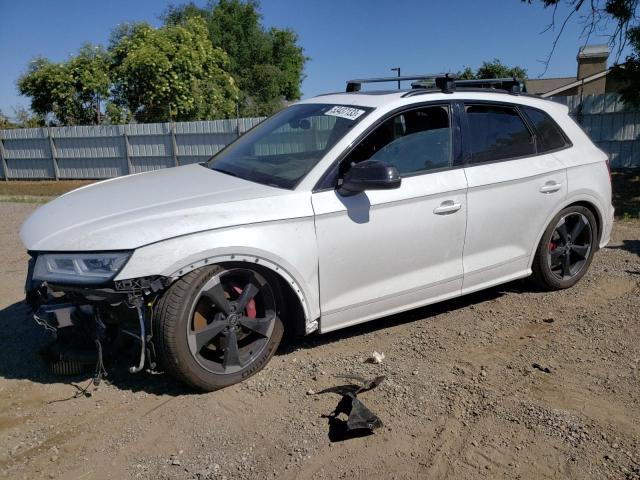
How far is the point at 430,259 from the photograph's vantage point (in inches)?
164

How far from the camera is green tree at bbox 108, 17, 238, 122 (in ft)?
62.6

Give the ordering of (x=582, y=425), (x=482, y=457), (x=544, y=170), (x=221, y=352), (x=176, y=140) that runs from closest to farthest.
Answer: (x=482, y=457)
(x=582, y=425)
(x=221, y=352)
(x=544, y=170)
(x=176, y=140)

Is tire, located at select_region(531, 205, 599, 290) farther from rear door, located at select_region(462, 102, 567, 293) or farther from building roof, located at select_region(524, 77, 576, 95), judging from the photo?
building roof, located at select_region(524, 77, 576, 95)

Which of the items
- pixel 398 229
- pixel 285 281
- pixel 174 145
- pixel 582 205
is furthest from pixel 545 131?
pixel 174 145

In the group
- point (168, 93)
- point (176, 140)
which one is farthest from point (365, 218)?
point (168, 93)

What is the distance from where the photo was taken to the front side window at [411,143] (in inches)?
156

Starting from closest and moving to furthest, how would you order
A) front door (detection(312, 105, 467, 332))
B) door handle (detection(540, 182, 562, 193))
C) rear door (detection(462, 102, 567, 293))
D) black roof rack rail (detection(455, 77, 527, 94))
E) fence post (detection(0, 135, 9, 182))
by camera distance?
front door (detection(312, 105, 467, 332)) < rear door (detection(462, 102, 567, 293)) < door handle (detection(540, 182, 562, 193)) < black roof rack rail (detection(455, 77, 527, 94)) < fence post (detection(0, 135, 9, 182))

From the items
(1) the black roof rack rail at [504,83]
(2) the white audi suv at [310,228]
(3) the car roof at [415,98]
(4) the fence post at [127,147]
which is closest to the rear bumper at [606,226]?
(2) the white audi suv at [310,228]

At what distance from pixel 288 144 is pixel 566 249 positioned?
2677 mm

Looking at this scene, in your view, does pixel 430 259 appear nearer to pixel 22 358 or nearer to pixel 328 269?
pixel 328 269

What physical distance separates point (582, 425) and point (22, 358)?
12.2 ft

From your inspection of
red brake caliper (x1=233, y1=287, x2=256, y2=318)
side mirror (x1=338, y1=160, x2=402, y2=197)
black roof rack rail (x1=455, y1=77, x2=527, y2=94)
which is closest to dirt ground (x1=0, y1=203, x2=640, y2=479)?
red brake caliper (x1=233, y1=287, x2=256, y2=318)

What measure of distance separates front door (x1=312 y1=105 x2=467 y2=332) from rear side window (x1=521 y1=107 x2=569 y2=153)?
995mm

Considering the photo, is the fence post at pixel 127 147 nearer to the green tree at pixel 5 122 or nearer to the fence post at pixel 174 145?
the fence post at pixel 174 145
